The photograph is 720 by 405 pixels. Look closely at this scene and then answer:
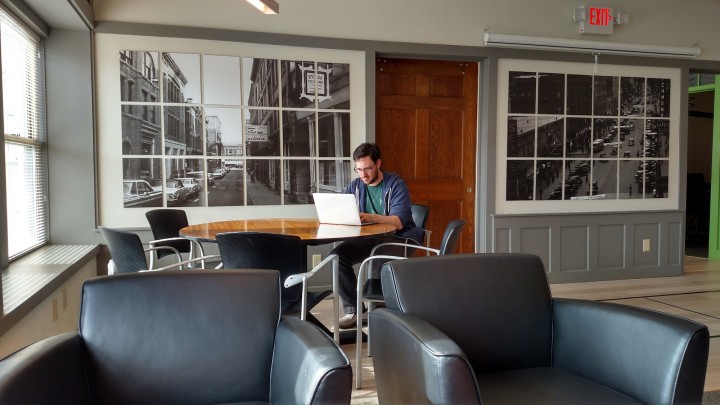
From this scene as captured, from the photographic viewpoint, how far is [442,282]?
1.87 meters

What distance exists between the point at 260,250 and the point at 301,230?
2.25 feet

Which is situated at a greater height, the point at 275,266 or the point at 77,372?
the point at 275,266

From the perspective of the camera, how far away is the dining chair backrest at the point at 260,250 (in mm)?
2287

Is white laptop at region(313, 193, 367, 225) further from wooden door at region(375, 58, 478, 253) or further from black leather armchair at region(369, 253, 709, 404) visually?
wooden door at region(375, 58, 478, 253)

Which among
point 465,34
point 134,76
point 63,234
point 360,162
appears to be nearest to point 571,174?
point 465,34

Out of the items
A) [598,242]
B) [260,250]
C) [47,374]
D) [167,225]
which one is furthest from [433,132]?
[47,374]

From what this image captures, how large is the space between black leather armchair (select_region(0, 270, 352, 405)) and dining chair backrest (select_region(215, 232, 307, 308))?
1.95 feet

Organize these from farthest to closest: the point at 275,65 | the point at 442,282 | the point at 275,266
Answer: the point at 275,65
the point at 275,266
the point at 442,282

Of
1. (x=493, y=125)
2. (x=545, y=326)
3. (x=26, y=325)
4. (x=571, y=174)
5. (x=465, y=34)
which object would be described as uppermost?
(x=465, y=34)

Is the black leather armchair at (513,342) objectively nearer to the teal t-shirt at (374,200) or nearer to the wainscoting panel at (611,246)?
the teal t-shirt at (374,200)

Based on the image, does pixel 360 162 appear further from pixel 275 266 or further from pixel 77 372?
pixel 77 372

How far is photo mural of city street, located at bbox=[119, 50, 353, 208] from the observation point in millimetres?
4129

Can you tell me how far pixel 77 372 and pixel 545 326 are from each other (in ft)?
5.20

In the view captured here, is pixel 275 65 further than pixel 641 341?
Yes
